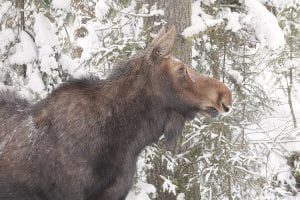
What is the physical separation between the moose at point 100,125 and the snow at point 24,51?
178cm

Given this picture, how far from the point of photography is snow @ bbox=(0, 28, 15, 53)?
650 cm

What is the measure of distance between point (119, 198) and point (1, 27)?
3441mm

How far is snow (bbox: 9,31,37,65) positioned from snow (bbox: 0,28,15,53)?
0.40 feet

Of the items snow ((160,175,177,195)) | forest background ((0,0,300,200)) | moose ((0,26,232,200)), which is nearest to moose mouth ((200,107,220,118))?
moose ((0,26,232,200))

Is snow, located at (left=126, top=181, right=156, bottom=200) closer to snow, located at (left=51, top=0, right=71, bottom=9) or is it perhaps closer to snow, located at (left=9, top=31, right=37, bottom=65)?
snow, located at (left=9, top=31, right=37, bottom=65)

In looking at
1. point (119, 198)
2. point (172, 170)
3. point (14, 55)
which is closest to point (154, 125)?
point (119, 198)

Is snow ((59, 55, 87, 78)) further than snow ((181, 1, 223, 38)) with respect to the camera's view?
Yes

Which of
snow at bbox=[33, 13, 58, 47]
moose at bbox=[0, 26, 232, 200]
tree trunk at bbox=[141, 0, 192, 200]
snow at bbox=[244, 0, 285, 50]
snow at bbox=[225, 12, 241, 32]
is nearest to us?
moose at bbox=[0, 26, 232, 200]

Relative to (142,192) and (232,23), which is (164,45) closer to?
(142,192)

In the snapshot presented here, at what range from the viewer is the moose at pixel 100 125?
431 cm

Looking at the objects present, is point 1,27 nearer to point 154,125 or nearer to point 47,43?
point 47,43

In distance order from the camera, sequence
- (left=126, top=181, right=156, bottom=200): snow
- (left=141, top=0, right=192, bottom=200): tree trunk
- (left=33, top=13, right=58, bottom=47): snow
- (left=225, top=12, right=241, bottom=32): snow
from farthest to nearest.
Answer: (left=225, top=12, right=241, bottom=32): snow, (left=141, top=0, right=192, bottom=200): tree trunk, (left=33, top=13, right=58, bottom=47): snow, (left=126, top=181, right=156, bottom=200): snow

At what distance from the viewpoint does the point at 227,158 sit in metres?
7.15

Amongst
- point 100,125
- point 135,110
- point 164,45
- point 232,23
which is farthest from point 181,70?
point 232,23
